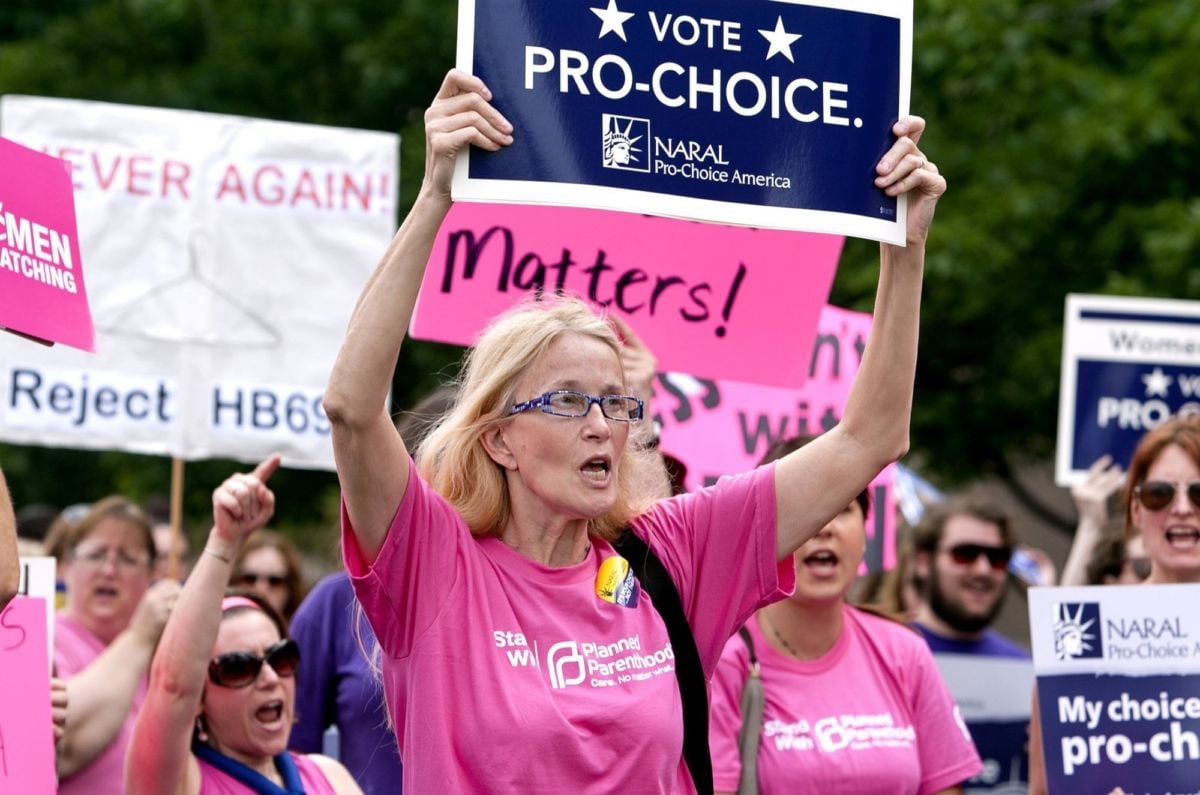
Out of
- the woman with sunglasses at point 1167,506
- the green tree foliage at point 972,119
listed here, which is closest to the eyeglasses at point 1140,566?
the woman with sunglasses at point 1167,506

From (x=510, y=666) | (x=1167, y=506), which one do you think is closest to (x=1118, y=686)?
(x=1167, y=506)

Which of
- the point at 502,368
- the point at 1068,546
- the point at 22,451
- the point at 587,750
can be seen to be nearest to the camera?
the point at 587,750

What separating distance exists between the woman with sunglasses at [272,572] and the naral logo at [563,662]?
3715 millimetres

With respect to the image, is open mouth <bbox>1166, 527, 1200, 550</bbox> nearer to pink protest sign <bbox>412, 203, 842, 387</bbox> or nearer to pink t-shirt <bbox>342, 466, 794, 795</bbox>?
pink protest sign <bbox>412, 203, 842, 387</bbox>

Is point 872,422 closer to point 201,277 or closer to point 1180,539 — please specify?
point 1180,539

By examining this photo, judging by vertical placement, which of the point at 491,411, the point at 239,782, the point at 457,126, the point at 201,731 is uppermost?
the point at 457,126

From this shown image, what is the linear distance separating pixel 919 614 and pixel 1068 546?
1493 centimetres

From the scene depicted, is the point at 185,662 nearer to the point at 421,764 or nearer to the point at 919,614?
the point at 421,764

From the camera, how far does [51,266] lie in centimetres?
418

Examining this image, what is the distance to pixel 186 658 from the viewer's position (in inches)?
171

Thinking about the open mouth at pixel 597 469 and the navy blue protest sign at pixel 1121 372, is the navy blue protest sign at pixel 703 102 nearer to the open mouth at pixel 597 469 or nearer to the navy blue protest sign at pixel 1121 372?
the open mouth at pixel 597 469

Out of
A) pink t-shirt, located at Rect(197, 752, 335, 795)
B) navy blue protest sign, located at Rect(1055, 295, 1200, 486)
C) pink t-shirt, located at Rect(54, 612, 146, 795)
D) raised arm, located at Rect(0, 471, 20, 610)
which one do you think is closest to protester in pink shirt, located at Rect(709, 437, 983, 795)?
pink t-shirt, located at Rect(197, 752, 335, 795)

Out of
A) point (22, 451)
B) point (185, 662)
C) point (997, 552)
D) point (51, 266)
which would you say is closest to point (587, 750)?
point (185, 662)

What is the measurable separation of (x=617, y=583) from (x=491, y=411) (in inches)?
15.5
